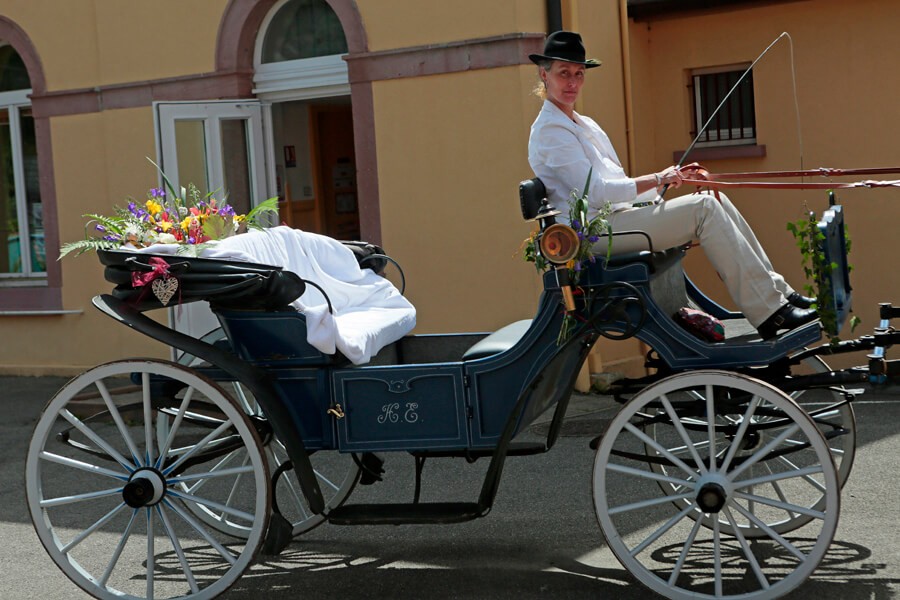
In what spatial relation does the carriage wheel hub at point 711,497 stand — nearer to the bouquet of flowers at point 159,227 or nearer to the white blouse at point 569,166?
the white blouse at point 569,166

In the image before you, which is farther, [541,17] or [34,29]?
[34,29]

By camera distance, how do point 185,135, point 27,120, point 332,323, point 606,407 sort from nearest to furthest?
point 332,323 < point 606,407 < point 185,135 < point 27,120

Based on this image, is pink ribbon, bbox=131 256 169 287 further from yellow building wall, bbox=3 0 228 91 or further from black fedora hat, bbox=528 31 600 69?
yellow building wall, bbox=3 0 228 91

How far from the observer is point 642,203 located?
5.23m

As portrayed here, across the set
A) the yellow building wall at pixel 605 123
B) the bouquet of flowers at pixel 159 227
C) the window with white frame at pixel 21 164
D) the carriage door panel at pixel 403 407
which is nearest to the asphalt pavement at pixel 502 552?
the carriage door panel at pixel 403 407

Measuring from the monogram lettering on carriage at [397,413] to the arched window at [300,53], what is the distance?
5.71m

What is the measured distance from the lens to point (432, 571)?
5.05 m

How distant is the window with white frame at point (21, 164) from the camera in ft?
38.6

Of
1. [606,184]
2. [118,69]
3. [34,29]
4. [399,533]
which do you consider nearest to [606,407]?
[399,533]

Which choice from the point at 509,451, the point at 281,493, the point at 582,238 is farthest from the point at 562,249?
the point at 281,493

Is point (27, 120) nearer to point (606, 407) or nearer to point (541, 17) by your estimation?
point (541, 17)

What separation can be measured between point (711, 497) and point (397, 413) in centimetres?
124

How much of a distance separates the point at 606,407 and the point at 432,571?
3.72m

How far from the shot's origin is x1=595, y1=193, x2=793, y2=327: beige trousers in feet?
15.0
